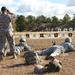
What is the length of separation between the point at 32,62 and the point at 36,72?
1.41 metres

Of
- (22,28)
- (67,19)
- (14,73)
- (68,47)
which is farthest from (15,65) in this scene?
(67,19)

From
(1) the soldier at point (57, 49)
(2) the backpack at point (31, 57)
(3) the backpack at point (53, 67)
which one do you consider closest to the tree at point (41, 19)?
(1) the soldier at point (57, 49)

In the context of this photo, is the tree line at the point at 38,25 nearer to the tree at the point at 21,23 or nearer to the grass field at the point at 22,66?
the tree at the point at 21,23

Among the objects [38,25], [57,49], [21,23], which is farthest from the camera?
[38,25]

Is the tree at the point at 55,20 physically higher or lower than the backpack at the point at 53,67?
lower

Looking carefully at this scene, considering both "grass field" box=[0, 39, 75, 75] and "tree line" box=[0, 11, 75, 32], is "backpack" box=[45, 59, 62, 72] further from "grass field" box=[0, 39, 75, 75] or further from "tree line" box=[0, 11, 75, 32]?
"tree line" box=[0, 11, 75, 32]

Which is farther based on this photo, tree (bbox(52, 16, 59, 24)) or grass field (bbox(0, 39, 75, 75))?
tree (bbox(52, 16, 59, 24))

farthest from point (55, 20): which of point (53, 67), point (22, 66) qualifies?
point (53, 67)

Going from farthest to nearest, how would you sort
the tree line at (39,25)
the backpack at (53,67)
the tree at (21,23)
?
1. the tree line at (39,25)
2. the tree at (21,23)
3. the backpack at (53,67)

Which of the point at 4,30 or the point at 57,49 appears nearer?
the point at 4,30

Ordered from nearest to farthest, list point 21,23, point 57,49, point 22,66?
point 22,66, point 57,49, point 21,23

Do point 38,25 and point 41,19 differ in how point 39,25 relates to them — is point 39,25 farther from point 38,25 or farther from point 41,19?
point 41,19

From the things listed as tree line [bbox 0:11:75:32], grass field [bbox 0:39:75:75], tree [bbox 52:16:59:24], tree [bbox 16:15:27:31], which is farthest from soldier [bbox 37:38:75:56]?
tree [bbox 52:16:59:24]

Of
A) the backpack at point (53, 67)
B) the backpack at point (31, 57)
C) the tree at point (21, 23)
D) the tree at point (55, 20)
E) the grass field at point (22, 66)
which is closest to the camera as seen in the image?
the backpack at point (53, 67)
